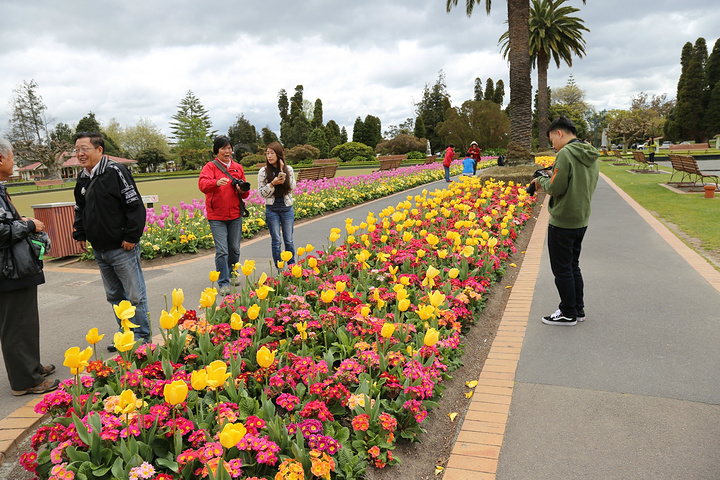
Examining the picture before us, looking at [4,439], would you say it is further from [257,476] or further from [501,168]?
[501,168]

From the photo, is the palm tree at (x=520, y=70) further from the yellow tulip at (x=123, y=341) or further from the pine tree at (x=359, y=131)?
the pine tree at (x=359, y=131)

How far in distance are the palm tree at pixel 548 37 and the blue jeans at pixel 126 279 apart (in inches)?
1305

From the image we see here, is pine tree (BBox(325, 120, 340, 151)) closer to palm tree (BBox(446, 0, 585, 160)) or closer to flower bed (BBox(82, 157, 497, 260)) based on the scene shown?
flower bed (BBox(82, 157, 497, 260))

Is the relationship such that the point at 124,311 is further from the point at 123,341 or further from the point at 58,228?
the point at 58,228

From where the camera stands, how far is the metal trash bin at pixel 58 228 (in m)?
7.57

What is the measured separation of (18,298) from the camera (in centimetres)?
318

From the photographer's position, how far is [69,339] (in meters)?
4.20

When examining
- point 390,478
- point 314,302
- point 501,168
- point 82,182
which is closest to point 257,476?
point 390,478

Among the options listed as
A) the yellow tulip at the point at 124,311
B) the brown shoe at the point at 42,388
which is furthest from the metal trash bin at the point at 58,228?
the yellow tulip at the point at 124,311

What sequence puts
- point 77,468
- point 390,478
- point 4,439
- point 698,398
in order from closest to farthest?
point 77,468
point 390,478
point 4,439
point 698,398

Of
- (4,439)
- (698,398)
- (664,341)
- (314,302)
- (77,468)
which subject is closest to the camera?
(77,468)

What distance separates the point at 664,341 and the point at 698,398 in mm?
887

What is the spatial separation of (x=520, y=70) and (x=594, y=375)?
12409 mm

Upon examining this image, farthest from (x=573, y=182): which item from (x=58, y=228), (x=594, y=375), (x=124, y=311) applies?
(x=58, y=228)
